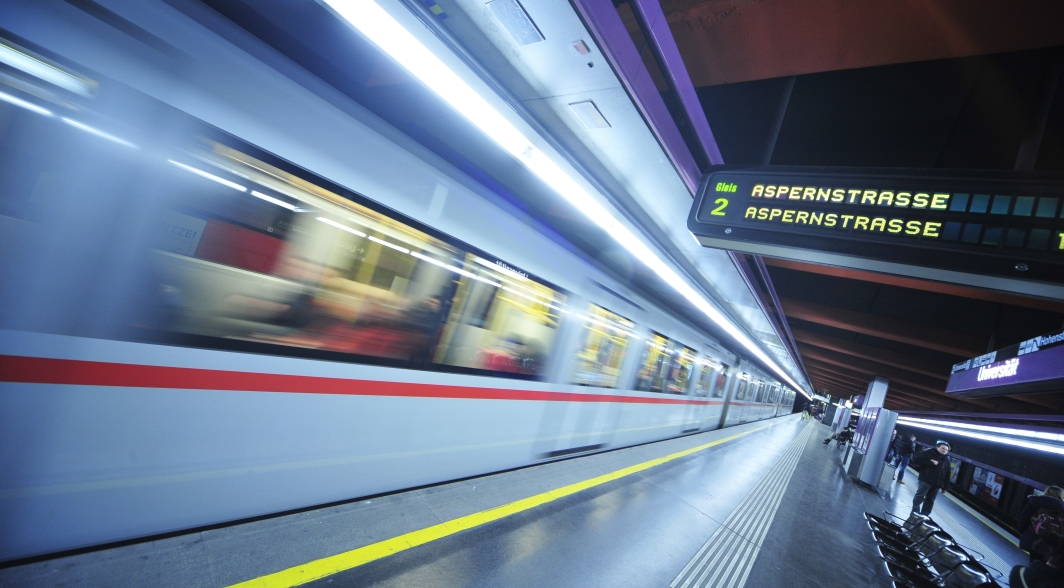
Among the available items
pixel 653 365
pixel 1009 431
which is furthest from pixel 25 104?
pixel 1009 431

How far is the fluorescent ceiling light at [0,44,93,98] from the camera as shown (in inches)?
53.2

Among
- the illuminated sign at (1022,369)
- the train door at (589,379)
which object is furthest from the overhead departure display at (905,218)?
the illuminated sign at (1022,369)

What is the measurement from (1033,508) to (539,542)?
5.76m

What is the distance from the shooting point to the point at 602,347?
4.97m

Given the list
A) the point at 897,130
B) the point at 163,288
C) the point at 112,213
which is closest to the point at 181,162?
the point at 112,213

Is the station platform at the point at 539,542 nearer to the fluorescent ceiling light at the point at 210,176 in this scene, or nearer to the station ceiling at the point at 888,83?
the fluorescent ceiling light at the point at 210,176

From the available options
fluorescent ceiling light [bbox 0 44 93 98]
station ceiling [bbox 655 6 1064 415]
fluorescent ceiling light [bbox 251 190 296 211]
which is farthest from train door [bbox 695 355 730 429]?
fluorescent ceiling light [bbox 0 44 93 98]

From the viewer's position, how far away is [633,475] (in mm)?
4984

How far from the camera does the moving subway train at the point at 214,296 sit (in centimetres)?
147

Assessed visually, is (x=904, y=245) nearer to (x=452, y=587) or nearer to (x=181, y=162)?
(x=452, y=587)

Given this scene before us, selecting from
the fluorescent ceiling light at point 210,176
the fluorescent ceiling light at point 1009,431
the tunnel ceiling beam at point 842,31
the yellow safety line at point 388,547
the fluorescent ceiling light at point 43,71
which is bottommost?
the yellow safety line at point 388,547

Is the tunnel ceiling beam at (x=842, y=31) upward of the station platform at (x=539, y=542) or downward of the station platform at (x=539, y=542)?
upward

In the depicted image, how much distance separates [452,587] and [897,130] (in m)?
5.54

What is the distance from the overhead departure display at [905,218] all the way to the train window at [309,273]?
1.79m
